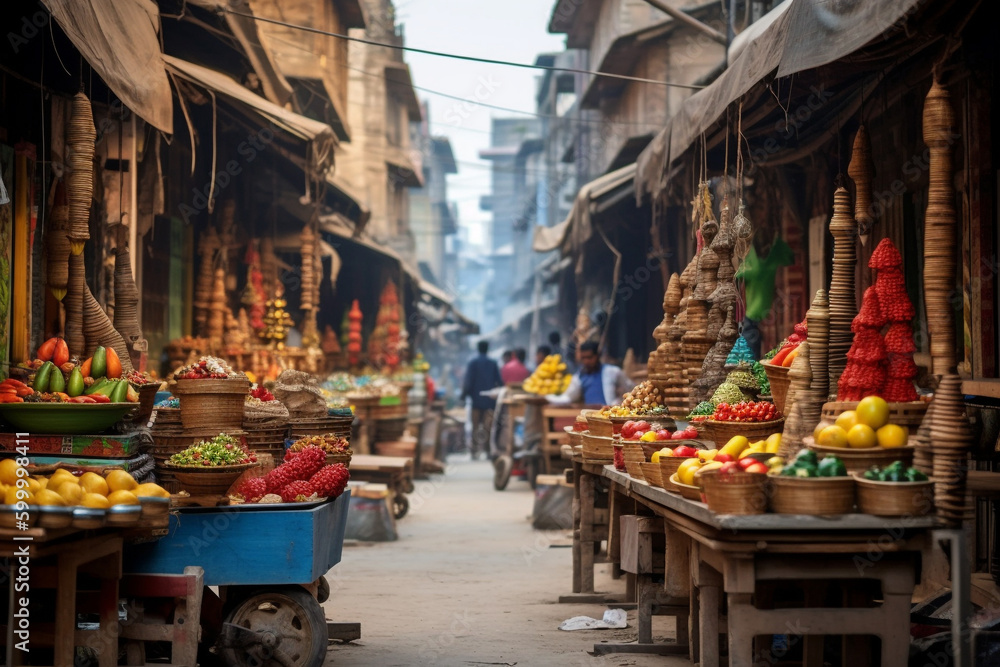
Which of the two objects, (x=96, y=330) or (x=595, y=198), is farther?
(x=595, y=198)

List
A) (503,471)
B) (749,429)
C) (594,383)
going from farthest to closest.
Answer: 1. (503,471)
2. (594,383)
3. (749,429)

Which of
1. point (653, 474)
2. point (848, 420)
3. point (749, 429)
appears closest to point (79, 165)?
point (653, 474)

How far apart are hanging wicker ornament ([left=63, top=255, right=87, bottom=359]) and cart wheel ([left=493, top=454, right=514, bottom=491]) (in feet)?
35.8

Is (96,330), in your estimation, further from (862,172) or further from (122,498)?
→ (862,172)

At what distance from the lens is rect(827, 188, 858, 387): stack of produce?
19.1ft

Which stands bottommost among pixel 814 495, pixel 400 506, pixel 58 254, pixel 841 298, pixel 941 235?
pixel 400 506

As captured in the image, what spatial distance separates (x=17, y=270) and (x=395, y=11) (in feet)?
86.2

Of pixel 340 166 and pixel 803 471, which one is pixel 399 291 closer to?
pixel 340 166

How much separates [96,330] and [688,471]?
162 inches

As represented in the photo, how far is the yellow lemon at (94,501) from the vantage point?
4.79m

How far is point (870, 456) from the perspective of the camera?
16.1 feet

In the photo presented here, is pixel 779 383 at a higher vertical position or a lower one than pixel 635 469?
higher

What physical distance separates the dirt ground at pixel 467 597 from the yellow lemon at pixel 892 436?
2.11m

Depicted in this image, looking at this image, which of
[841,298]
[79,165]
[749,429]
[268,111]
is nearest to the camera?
[841,298]
